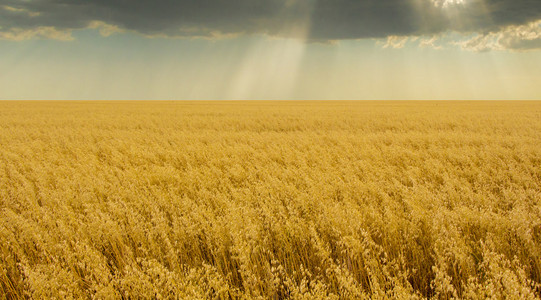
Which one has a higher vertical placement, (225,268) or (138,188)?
(138,188)

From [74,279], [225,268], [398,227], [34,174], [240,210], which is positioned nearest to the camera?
[74,279]

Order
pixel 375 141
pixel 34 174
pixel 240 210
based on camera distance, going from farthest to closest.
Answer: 1. pixel 375 141
2. pixel 34 174
3. pixel 240 210

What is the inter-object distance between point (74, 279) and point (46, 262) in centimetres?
58

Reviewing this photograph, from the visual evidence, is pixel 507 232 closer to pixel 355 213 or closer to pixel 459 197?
pixel 459 197

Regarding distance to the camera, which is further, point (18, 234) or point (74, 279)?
point (18, 234)

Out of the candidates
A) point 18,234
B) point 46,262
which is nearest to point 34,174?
point 18,234

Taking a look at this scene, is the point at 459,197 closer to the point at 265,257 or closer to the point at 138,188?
the point at 265,257

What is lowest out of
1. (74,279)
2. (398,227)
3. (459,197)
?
(459,197)

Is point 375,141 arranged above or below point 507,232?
below

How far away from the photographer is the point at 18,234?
10.9ft

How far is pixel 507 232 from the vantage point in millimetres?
2957

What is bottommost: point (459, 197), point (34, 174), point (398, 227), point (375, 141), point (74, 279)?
point (375, 141)

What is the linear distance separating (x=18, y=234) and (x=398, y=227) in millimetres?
4025

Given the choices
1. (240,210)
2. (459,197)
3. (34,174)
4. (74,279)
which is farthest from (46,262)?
(459,197)
